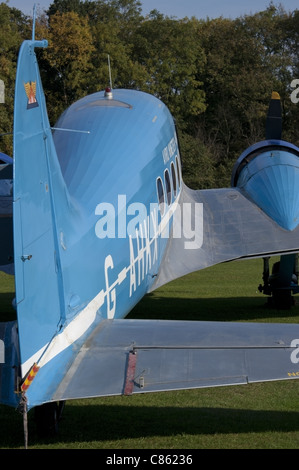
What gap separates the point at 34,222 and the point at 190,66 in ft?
197

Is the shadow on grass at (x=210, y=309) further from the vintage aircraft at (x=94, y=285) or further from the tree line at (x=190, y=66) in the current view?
the tree line at (x=190, y=66)

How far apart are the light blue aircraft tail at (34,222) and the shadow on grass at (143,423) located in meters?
1.63

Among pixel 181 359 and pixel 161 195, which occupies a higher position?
pixel 181 359

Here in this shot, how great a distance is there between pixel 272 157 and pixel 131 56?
50.9 metres

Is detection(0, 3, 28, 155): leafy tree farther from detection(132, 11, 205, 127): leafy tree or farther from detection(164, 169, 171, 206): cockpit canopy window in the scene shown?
detection(164, 169, 171, 206): cockpit canopy window

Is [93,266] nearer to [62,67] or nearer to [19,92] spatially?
[19,92]

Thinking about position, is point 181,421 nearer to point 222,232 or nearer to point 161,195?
point 161,195

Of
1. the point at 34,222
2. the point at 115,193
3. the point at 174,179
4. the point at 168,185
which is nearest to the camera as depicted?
the point at 34,222

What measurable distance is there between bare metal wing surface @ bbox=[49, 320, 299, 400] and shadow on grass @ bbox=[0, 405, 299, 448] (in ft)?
3.95

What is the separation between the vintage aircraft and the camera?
24.3 ft

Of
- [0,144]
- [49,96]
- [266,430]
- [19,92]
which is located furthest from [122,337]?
[49,96]

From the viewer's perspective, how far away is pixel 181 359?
7.82 metres

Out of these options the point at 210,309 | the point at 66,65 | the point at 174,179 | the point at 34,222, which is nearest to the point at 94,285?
the point at 34,222

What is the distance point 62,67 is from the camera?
59562 mm
